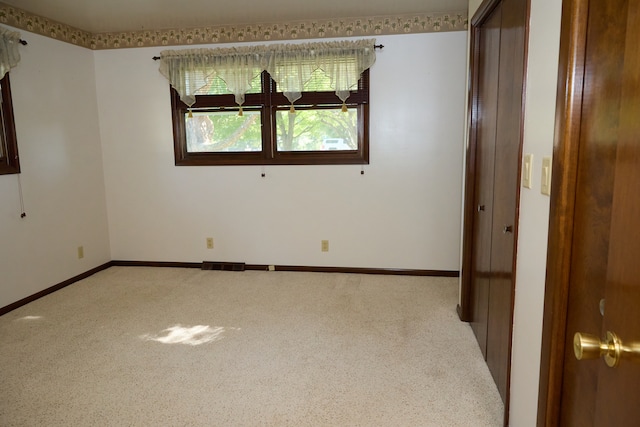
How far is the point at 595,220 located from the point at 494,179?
1.50 metres

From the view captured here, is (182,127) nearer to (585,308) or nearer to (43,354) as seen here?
(43,354)

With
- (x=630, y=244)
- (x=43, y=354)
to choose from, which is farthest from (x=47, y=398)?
(x=630, y=244)

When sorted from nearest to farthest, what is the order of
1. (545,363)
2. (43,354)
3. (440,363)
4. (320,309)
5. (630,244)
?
(630,244) < (545,363) < (440,363) < (43,354) < (320,309)

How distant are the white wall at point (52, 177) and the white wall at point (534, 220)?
3.66m

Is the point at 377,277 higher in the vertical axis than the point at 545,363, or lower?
lower

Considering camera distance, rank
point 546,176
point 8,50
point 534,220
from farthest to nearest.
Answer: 1. point 8,50
2. point 534,220
3. point 546,176

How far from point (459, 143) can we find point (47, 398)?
358 cm

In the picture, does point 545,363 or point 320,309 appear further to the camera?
point 320,309

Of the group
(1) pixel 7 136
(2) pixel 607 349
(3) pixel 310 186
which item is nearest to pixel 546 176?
(2) pixel 607 349

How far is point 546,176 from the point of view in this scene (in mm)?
1444

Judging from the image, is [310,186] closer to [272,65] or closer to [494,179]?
[272,65]

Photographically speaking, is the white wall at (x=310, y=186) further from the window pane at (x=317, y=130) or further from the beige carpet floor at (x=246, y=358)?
the beige carpet floor at (x=246, y=358)

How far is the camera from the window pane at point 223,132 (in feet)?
13.9

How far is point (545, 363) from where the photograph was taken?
1129mm
